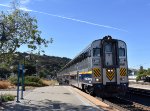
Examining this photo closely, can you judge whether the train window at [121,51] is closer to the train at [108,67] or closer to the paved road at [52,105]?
the train at [108,67]

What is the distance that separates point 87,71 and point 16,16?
8.43 m

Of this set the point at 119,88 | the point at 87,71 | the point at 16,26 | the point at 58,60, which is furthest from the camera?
the point at 58,60

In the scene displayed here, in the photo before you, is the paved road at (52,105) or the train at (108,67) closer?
the paved road at (52,105)

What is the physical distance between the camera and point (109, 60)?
25.4 m

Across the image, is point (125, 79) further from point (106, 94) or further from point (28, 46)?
point (28, 46)

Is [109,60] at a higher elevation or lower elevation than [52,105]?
higher

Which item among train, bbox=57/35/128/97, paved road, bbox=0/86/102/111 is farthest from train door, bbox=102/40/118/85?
paved road, bbox=0/86/102/111

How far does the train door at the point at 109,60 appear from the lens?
81.6 ft

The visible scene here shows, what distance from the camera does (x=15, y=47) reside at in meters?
20.9

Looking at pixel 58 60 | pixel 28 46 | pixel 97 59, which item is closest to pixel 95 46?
pixel 97 59

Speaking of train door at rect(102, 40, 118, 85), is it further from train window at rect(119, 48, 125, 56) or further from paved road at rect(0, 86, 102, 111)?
paved road at rect(0, 86, 102, 111)

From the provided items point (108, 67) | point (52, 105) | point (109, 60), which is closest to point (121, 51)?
point (109, 60)

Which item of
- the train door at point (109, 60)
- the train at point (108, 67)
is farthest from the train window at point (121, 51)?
Result: the train door at point (109, 60)

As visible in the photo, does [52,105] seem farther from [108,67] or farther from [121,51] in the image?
[121,51]
